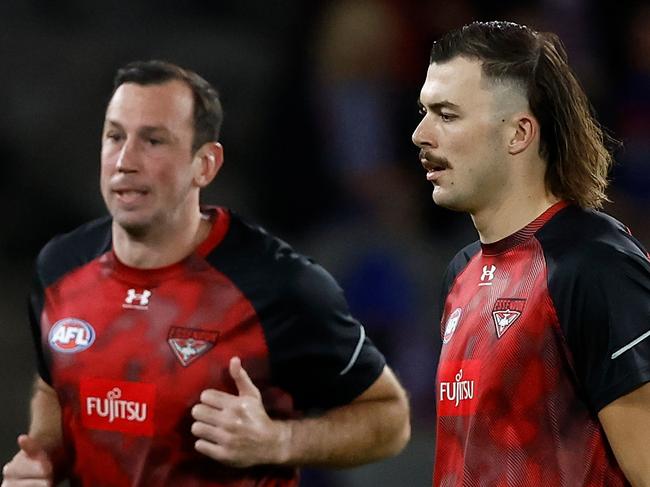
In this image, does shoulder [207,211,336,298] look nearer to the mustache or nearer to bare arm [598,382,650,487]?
the mustache

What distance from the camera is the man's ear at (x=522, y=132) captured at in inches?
138

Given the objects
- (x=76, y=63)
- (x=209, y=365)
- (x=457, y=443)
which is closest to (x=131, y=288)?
(x=209, y=365)

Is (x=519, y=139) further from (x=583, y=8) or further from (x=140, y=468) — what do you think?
(x=583, y=8)

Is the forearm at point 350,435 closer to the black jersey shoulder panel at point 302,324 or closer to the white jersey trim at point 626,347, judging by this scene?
the black jersey shoulder panel at point 302,324

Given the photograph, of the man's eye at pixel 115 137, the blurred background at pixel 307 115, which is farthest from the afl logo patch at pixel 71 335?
Answer: the blurred background at pixel 307 115

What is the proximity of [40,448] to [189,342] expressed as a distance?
1.90ft

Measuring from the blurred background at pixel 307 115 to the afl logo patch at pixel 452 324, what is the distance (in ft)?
11.5

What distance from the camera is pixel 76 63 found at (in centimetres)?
820

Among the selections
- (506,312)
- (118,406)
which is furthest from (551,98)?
(118,406)

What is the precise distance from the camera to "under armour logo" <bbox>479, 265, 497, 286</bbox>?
360 centimetres

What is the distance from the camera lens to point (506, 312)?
134 inches

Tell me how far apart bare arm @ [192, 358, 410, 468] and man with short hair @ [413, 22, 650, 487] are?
64 centimetres

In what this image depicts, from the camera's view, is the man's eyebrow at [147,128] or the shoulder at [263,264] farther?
the man's eyebrow at [147,128]

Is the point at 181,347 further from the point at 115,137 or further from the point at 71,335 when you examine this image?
the point at 115,137
